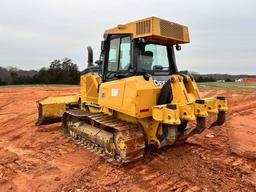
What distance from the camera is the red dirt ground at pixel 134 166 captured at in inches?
192

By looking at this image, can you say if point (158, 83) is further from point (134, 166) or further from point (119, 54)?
point (134, 166)

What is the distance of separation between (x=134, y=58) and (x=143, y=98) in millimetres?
931

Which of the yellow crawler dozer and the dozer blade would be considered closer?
the yellow crawler dozer

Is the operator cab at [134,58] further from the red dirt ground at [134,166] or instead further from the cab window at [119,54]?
the red dirt ground at [134,166]

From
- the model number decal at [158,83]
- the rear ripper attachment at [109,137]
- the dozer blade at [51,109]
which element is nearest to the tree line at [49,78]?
the dozer blade at [51,109]

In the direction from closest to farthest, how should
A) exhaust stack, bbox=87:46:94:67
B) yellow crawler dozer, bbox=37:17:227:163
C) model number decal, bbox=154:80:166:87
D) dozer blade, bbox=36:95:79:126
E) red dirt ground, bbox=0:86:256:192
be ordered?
red dirt ground, bbox=0:86:256:192 → yellow crawler dozer, bbox=37:17:227:163 → model number decal, bbox=154:80:166:87 → exhaust stack, bbox=87:46:94:67 → dozer blade, bbox=36:95:79:126

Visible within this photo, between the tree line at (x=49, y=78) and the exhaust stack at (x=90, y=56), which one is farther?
the tree line at (x=49, y=78)

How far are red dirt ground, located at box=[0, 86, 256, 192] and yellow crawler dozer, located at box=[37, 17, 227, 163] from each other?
451mm

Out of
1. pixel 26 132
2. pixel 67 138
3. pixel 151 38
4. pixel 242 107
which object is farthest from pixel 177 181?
pixel 242 107

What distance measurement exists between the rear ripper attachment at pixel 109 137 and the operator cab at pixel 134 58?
1.04m

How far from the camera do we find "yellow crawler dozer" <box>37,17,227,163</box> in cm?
525

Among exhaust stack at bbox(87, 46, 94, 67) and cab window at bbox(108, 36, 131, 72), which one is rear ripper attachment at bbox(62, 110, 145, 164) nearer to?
cab window at bbox(108, 36, 131, 72)

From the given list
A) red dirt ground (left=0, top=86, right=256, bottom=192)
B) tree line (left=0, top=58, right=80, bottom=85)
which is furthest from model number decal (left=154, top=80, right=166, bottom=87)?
tree line (left=0, top=58, right=80, bottom=85)

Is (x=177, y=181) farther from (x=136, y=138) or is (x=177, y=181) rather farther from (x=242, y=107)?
(x=242, y=107)
